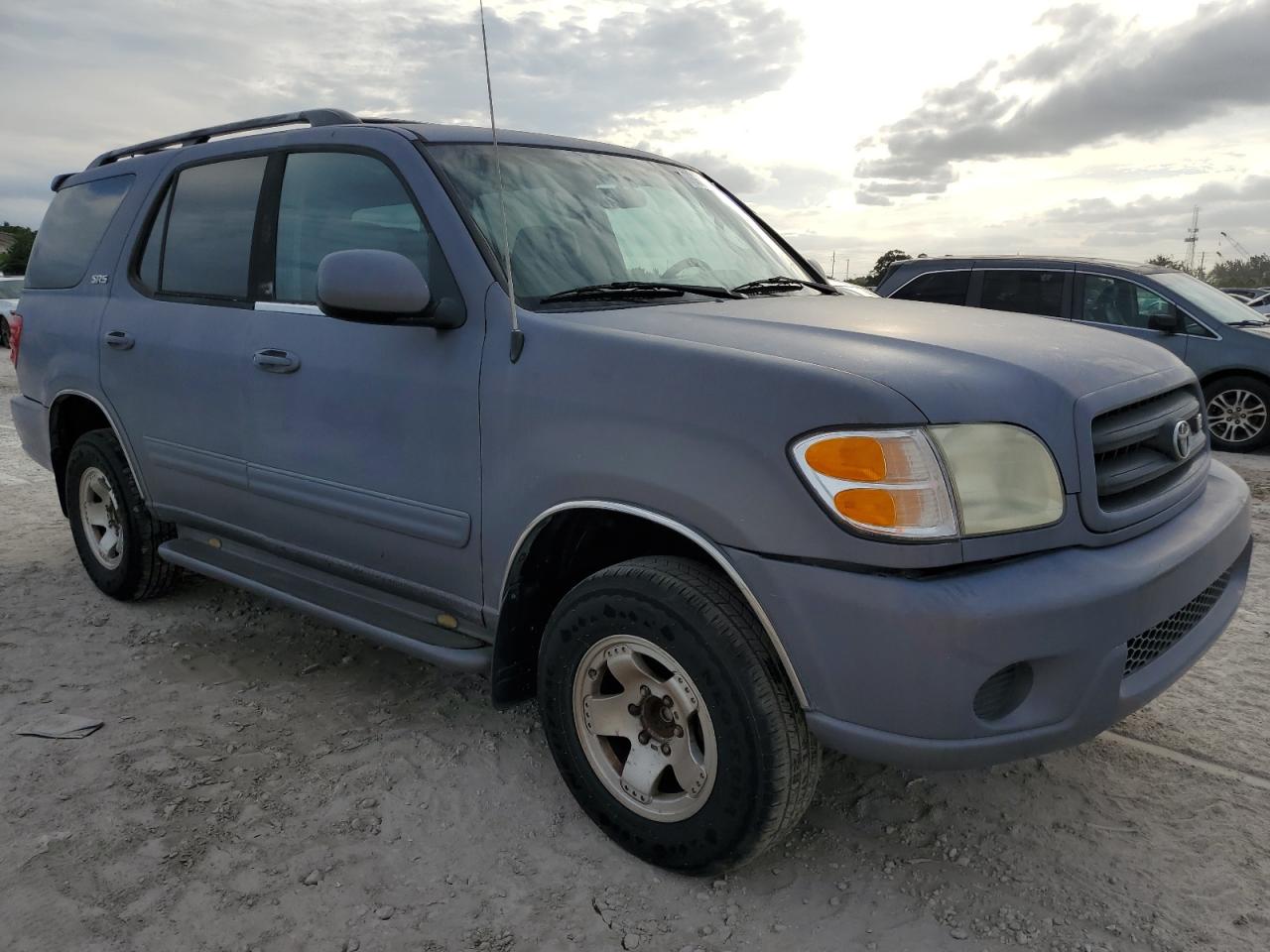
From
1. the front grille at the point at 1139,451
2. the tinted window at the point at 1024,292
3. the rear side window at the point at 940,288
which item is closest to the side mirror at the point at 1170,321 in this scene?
the tinted window at the point at 1024,292

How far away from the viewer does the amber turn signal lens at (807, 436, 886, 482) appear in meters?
2.07

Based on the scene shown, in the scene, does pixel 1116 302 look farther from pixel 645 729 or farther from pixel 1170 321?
pixel 645 729

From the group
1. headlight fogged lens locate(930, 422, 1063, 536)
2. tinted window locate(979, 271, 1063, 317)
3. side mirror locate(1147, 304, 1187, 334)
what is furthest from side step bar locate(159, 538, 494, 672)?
side mirror locate(1147, 304, 1187, 334)

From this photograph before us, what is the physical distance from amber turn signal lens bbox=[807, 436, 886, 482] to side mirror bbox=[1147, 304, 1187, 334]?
25.9 feet

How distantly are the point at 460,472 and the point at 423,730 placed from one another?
995 mm

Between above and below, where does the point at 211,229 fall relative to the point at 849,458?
above

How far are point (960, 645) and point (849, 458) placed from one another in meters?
0.43

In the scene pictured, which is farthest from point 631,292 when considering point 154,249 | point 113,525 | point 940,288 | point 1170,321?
point 1170,321

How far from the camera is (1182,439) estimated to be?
8.70 feet

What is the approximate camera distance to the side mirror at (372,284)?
2664 millimetres

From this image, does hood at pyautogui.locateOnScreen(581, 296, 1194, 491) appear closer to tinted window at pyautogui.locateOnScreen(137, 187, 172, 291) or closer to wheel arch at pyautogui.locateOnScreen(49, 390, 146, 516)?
tinted window at pyautogui.locateOnScreen(137, 187, 172, 291)

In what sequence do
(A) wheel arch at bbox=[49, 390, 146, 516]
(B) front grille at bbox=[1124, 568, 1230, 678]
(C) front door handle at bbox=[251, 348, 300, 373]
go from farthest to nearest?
(A) wheel arch at bbox=[49, 390, 146, 516], (C) front door handle at bbox=[251, 348, 300, 373], (B) front grille at bbox=[1124, 568, 1230, 678]

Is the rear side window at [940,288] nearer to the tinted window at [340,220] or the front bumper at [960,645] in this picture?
the tinted window at [340,220]

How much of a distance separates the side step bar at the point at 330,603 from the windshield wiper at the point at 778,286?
4.53 ft
